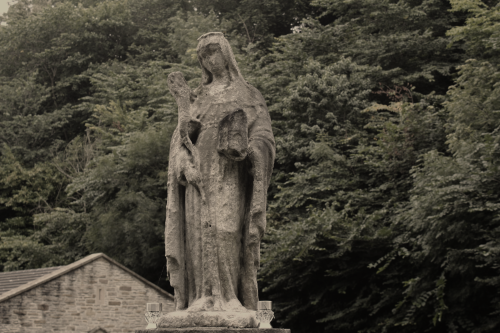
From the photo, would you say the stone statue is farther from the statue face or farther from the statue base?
the statue face

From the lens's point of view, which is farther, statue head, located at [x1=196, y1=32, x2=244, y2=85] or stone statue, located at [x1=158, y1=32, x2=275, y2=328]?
statue head, located at [x1=196, y1=32, x2=244, y2=85]

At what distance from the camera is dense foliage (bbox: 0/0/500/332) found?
13.1 m

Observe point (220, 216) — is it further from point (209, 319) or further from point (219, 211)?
point (209, 319)

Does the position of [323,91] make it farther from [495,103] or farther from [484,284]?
[484,284]

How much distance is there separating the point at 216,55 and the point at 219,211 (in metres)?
1.43

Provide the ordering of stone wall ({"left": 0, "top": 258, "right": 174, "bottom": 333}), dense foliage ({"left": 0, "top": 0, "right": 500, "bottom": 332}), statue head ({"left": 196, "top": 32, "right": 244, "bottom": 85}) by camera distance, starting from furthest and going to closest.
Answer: stone wall ({"left": 0, "top": 258, "right": 174, "bottom": 333}) → dense foliage ({"left": 0, "top": 0, "right": 500, "bottom": 332}) → statue head ({"left": 196, "top": 32, "right": 244, "bottom": 85})

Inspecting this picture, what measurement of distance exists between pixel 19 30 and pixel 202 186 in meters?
27.6

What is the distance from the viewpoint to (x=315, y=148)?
1658cm

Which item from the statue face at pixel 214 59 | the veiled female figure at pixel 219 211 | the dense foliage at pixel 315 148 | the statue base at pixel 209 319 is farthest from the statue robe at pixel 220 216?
the dense foliage at pixel 315 148

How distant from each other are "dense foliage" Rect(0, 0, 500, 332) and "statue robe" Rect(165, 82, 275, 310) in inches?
291

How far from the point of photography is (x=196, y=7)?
104 ft

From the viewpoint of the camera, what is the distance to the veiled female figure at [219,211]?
196 inches

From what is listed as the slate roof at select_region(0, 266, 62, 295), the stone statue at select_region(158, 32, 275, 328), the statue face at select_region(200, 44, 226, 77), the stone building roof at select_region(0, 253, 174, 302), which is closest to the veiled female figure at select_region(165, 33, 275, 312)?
the stone statue at select_region(158, 32, 275, 328)

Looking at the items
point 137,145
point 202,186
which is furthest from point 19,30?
point 202,186
